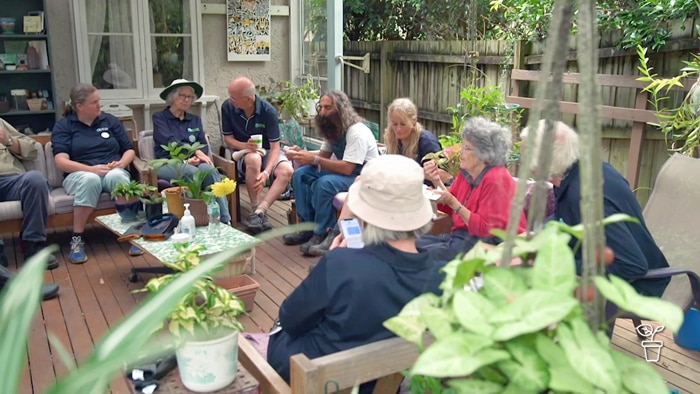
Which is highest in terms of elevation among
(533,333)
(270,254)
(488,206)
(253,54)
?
(253,54)

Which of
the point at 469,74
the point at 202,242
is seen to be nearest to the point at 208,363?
the point at 202,242

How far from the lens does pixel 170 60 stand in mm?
5980

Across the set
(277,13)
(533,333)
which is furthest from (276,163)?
(533,333)

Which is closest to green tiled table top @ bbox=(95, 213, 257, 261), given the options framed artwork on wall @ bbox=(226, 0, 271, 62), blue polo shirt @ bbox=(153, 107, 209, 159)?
blue polo shirt @ bbox=(153, 107, 209, 159)

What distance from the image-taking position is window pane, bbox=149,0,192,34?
229 inches

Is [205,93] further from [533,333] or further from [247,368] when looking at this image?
[533,333]

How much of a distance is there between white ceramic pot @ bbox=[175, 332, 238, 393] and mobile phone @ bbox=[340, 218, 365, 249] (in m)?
0.74

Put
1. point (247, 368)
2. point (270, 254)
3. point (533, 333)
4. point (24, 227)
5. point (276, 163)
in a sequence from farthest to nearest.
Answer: point (276, 163) < point (270, 254) < point (24, 227) < point (247, 368) < point (533, 333)

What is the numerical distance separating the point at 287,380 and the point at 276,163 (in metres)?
3.19

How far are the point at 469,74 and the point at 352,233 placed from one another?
392 cm

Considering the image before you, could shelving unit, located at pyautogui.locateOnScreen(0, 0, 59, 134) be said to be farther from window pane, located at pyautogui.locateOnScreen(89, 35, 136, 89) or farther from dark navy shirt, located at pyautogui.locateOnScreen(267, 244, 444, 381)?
dark navy shirt, located at pyautogui.locateOnScreen(267, 244, 444, 381)

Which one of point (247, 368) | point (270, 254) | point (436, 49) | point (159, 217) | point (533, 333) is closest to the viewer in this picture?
point (533, 333)

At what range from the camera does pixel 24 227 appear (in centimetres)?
382

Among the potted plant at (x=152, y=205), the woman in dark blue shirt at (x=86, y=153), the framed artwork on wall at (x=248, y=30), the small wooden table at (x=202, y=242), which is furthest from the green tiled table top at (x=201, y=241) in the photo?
the framed artwork on wall at (x=248, y=30)
